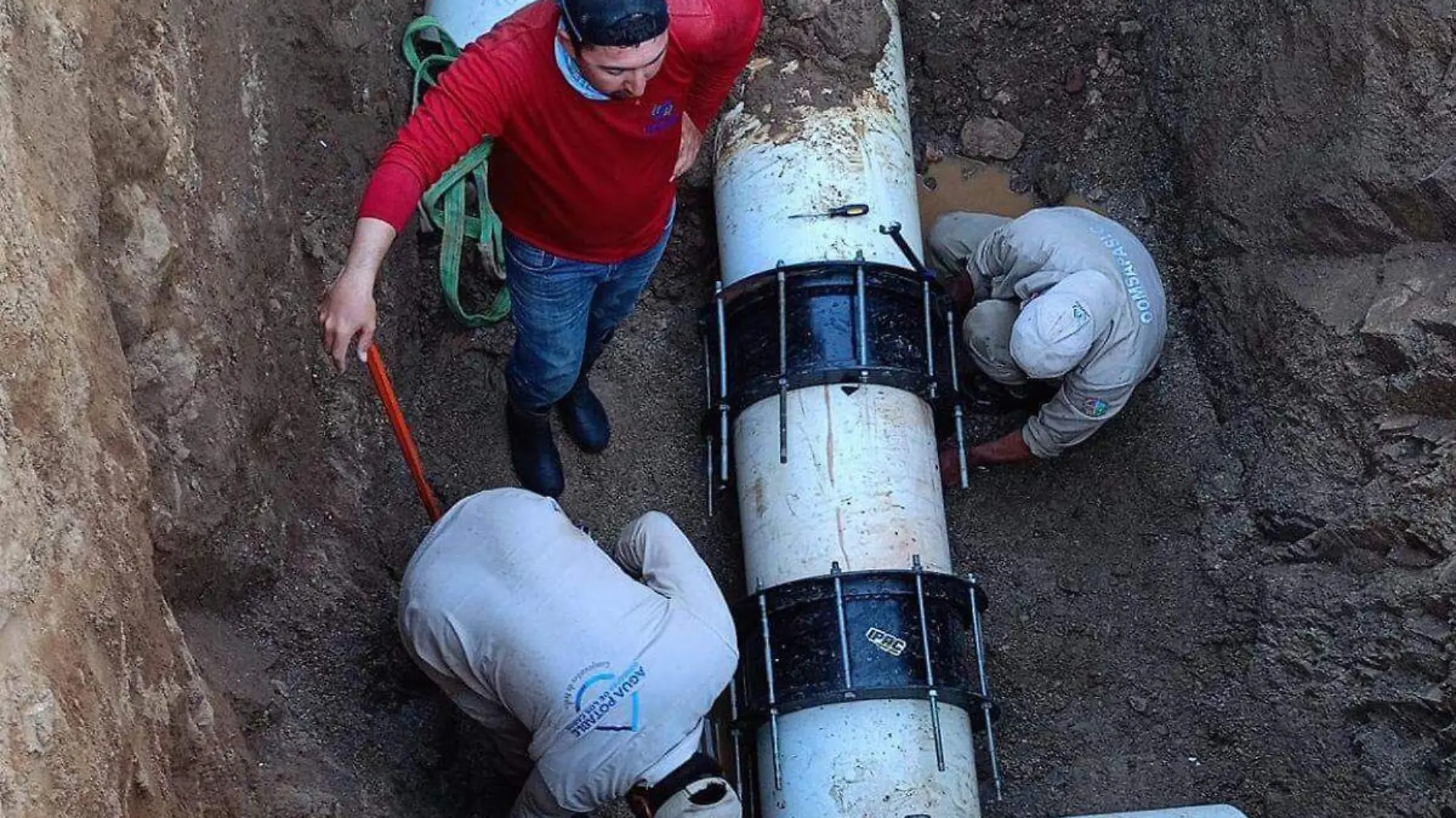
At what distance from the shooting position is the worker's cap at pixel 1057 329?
13.6 ft

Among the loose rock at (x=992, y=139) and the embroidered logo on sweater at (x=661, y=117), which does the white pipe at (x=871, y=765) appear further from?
the loose rock at (x=992, y=139)

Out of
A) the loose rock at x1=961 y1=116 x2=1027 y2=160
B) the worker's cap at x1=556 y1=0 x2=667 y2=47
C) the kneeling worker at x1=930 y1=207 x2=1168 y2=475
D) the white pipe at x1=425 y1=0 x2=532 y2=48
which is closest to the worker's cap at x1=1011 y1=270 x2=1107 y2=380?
the kneeling worker at x1=930 y1=207 x2=1168 y2=475

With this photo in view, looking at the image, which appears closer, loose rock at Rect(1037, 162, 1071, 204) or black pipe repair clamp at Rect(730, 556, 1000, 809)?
black pipe repair clamp at Rect(730, 556, 1000, 809)

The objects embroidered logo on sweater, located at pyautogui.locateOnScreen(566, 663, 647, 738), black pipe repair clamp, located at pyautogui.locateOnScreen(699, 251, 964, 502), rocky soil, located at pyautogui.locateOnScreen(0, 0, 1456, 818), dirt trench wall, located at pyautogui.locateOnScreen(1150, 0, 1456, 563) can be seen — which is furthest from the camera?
black pipe repair clamp, located at pyautogui.locateOnScreen(699, 251, 964, 502)

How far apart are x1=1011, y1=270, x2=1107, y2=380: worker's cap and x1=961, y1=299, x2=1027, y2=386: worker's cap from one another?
29 cm

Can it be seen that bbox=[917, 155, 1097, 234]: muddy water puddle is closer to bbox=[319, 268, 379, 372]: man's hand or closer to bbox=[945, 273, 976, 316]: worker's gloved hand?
bbox=[945, 273, 976, 316]: worker's gloved hand

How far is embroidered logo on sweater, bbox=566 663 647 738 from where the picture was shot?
2980mm

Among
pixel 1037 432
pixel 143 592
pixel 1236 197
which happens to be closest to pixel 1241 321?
pixel 1236 197

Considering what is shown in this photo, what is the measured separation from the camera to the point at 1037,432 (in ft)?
14.8

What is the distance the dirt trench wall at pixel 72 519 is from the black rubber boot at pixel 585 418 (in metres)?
1.82

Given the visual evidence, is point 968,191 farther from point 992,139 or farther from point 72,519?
point 72,519

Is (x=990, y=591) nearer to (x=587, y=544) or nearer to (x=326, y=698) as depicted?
(x=587, y=544)

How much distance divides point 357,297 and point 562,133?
0.84 metres

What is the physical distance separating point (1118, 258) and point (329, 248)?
2.44 metres
